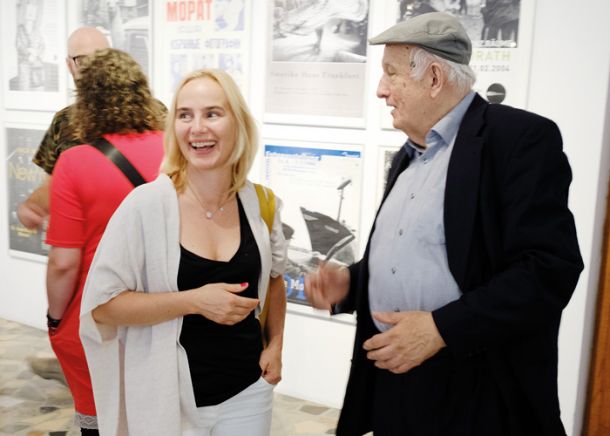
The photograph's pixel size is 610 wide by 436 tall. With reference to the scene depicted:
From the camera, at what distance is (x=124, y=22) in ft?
14.4

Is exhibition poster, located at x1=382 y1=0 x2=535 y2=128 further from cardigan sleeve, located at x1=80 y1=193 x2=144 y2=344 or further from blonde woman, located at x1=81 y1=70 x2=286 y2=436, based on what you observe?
cardigan sleeve, located at x1=80 y1=193 x2=144 y2=344

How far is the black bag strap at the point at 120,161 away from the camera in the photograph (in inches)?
87.4

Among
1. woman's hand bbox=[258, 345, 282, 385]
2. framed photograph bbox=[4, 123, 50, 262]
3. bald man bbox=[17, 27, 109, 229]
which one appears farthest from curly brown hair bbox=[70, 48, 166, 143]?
framed photograph bbox=[4, 123, 50, 262]

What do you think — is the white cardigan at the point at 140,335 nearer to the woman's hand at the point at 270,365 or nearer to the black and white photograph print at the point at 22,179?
the woman's hand at the point at 270,365

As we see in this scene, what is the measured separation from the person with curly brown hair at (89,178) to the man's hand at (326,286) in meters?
0.76

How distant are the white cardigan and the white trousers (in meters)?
0.04

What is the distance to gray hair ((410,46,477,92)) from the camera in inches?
66.6

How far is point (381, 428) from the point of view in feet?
5.90

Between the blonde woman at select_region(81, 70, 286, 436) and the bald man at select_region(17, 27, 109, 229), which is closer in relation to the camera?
the blonde woman at select_region(81, 70, 286, 436)

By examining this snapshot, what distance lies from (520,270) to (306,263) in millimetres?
2447

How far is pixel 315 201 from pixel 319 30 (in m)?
1.00

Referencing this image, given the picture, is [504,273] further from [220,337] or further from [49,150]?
[49,150]

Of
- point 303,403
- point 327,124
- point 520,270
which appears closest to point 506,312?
point 520,270

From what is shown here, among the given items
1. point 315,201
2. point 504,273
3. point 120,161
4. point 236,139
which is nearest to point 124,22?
point 315,201
